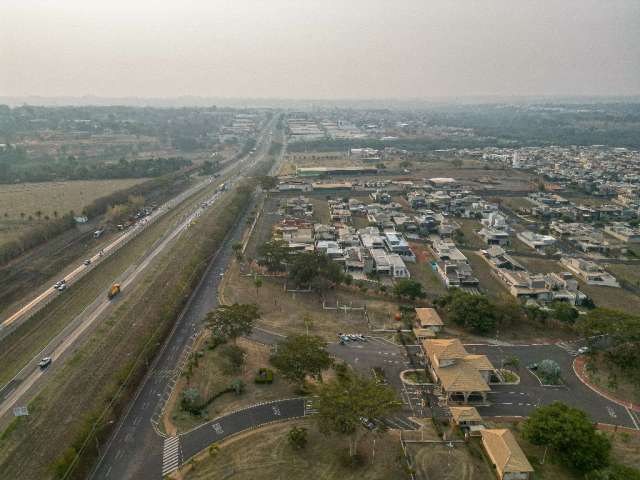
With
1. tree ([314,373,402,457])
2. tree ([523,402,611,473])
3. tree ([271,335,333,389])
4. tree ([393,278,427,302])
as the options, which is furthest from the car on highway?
tree ([523,402,611,473])

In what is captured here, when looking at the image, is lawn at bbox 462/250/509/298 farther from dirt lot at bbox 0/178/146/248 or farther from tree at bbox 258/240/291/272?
dirt lot at bbox 0/178/146/248

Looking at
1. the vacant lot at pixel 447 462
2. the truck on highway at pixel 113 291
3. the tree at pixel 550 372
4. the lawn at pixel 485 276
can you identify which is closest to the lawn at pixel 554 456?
the vacant lot at pixel 447 462

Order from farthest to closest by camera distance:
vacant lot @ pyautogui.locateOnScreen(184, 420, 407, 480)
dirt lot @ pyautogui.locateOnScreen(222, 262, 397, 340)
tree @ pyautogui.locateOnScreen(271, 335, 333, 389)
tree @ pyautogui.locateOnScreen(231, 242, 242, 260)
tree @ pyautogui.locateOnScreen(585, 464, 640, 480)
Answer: tree @ pyautogui.locateOnScreen(231, 242, 242, 260) → dirt lot @ pyautogui.locateOnScreen(222, 262, 397, 340) → tree @ pyautogui.locateOnScreen(271, 335, 333, 389) → vacant lot @ pyautogui.locateOnScreen(184, 420, 407, 480) → tree @ pyautogui.locateOnScreen(585, 464, 640, 480)

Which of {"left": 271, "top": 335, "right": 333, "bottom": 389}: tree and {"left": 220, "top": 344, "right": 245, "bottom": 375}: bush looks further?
{"left": 220, "top": 344, "right": 245, "bottom": 375}: bush

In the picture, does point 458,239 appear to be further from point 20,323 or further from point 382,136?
point 382,136

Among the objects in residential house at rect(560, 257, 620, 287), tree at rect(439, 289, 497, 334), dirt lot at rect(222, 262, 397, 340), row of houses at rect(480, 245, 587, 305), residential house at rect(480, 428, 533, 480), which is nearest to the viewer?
residential house at rect(480, 428, 533, 480)

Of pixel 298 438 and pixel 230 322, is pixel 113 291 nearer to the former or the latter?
pixel 230 322

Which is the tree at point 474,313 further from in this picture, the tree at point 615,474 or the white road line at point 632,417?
the tree at point 615,474
